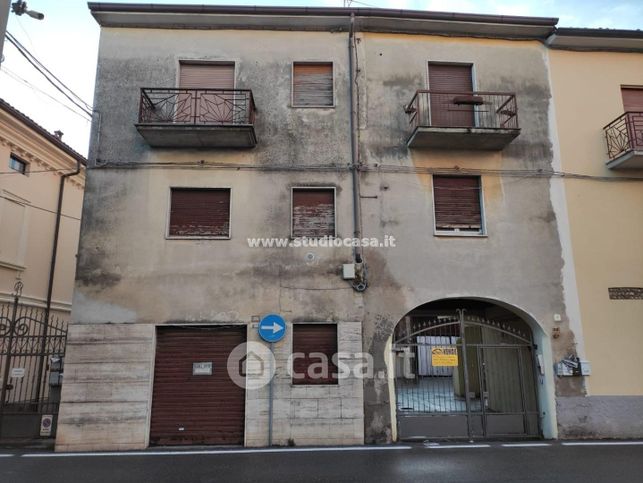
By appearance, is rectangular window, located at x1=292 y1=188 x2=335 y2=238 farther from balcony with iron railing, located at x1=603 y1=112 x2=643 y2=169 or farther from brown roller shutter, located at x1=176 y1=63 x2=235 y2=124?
balcony with iron railing, located at x1=603 y1=112 x2=643 y2=169

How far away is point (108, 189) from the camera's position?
10.2 metres

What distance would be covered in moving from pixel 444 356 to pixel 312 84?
6.74 meters

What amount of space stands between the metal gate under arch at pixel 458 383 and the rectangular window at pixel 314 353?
53.7 inches

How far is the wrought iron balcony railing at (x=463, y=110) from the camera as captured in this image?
1066 cm

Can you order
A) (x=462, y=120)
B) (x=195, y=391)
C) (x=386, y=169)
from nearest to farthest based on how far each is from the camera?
(x=195, y=391)
(x=386, y=169)
(x=462, y=120)

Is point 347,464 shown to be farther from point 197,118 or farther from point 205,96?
point 205,96

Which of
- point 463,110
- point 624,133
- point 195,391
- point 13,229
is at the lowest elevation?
point 195,391

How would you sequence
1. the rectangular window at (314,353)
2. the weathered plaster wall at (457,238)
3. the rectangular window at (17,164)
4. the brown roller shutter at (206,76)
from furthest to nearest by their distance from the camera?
1. the rectangular window at (17,164)
2. the brown roller shutter at (206,76)
3. the weathered plaster wall at (457,238)
4. the rectangular window at (314,353)

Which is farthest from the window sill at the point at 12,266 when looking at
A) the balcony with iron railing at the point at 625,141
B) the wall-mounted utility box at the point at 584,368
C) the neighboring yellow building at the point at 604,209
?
the balcony with iron railing at the point at 625,141

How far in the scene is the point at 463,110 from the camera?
11.0 metres

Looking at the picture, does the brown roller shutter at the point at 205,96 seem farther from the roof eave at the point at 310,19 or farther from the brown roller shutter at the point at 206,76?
the roof eave at the point at 310,19

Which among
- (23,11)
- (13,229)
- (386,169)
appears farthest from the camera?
(13,229)

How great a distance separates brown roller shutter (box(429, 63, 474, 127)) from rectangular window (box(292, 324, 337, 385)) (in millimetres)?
5217

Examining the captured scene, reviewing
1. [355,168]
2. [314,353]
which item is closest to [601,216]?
[355,168]
